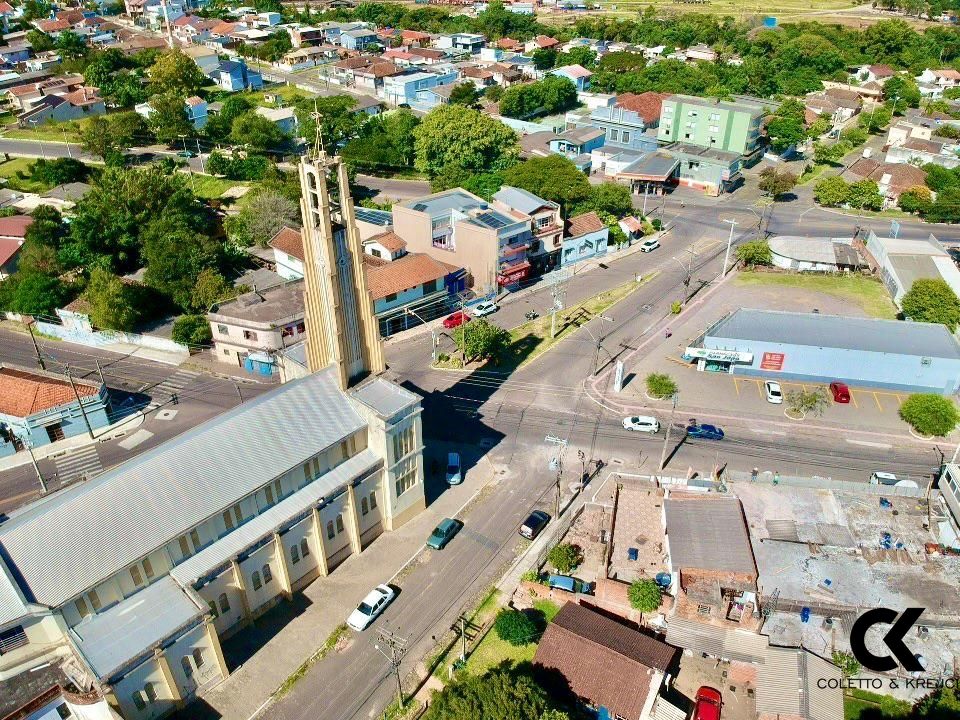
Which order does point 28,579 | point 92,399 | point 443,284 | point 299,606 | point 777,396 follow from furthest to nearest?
point 443,284
point 777,396
point 92,399
point 299,606
point 28,579

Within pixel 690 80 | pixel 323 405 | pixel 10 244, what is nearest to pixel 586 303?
pixel 323 405

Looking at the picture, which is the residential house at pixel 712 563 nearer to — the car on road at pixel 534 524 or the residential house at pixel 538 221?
the car on road at pixel 534 524

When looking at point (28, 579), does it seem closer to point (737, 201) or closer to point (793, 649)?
point (793, 649)

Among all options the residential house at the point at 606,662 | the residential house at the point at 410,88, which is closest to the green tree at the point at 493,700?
the residential house at the point at 606,662

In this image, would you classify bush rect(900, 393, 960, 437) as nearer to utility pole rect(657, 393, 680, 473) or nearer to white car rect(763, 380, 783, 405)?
white car rect(763, 380, 783, 405)

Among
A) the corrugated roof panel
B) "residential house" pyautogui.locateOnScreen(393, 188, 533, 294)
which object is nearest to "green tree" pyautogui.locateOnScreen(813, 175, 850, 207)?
"residential house" pyautogui.locateOnScreen(393, 188, 533, 294)
